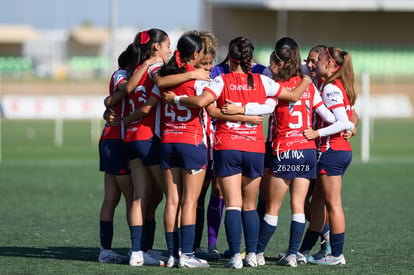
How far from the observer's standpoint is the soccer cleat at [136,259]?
6770mm

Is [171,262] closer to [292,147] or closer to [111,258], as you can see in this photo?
[111,258]

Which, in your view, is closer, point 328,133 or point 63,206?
point 328,133

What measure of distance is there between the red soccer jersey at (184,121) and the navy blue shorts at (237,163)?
0.83ft

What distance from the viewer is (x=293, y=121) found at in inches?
265

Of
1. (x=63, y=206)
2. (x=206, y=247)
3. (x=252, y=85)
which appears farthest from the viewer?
(x=63, y=206)

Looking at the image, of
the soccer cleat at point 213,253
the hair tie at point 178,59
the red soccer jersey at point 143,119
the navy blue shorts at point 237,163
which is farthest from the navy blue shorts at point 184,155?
the soccer cleat at point 213,253

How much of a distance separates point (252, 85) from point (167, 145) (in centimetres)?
91

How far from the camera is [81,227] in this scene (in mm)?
9266

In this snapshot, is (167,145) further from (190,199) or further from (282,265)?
(282,265)

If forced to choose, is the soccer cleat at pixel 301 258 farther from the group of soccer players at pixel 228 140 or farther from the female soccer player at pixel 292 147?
the female soccer player at pixel 292 147

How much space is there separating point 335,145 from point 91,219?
4158 mm

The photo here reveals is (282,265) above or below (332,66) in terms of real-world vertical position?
below

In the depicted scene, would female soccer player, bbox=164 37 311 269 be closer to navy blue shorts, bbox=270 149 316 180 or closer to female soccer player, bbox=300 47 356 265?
navy blue shorts, bbox=270 149 316 180

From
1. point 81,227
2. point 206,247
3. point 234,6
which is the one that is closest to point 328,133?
point 206,247
